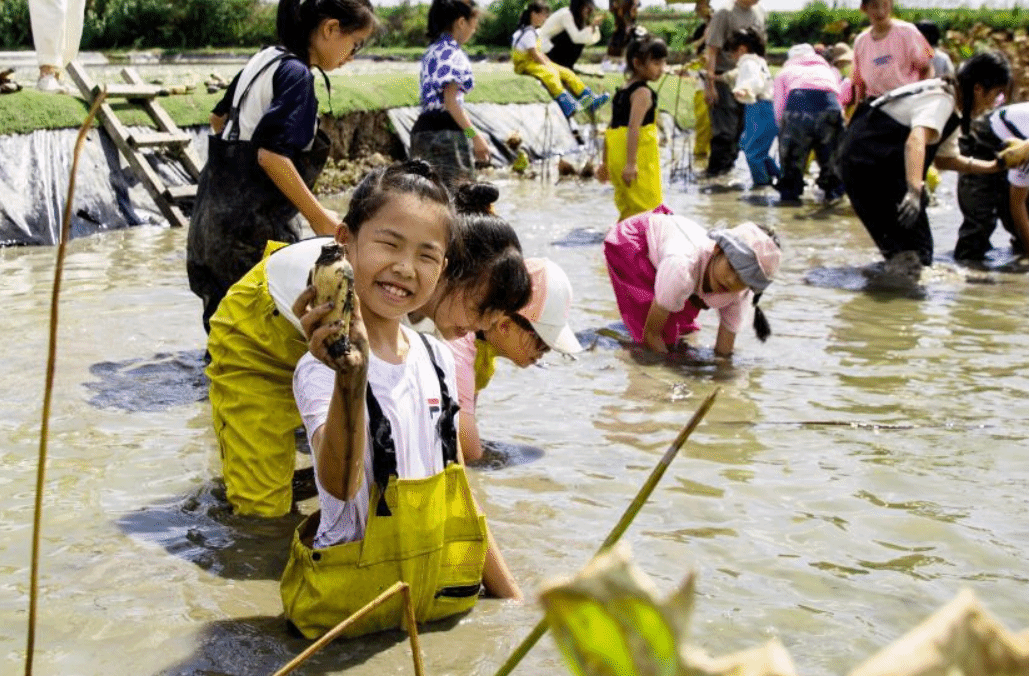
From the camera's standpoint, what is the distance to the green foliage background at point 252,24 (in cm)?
2820

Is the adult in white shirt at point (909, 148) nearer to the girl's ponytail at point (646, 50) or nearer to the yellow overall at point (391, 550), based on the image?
the girl's ponytail at point (646, 50)

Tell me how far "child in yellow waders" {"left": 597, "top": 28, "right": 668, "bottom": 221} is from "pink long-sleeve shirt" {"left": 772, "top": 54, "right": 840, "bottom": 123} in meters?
2.90

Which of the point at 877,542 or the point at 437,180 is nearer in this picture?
the point at 437,180

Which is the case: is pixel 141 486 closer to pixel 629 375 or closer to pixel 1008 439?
pixel 629 375

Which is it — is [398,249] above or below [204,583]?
above

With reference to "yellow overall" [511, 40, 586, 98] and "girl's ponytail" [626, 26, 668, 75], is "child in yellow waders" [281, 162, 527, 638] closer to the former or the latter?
"girl's ponytail" [626, 26, 668, 75]

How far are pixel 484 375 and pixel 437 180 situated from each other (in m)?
1.36

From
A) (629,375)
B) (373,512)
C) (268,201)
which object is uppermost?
(268,201)

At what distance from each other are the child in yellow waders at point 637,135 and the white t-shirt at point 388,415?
5073 millimetres

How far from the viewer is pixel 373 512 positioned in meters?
2.54

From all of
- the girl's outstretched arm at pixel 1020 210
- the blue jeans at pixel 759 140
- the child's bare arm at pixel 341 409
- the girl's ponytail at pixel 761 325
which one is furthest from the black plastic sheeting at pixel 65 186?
the child's bare arm at pixel 341 409

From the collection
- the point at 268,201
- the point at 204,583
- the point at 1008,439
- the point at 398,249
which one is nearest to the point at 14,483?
the point at 204,583

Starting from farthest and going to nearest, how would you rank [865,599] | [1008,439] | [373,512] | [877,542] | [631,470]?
[1008,439], [631,470], [877,542], [865,599], [373,512]

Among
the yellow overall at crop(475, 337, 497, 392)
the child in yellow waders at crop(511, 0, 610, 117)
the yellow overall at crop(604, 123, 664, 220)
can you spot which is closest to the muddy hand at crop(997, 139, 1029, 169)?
the yellow overall at crop(604, 123, 664, 220)
